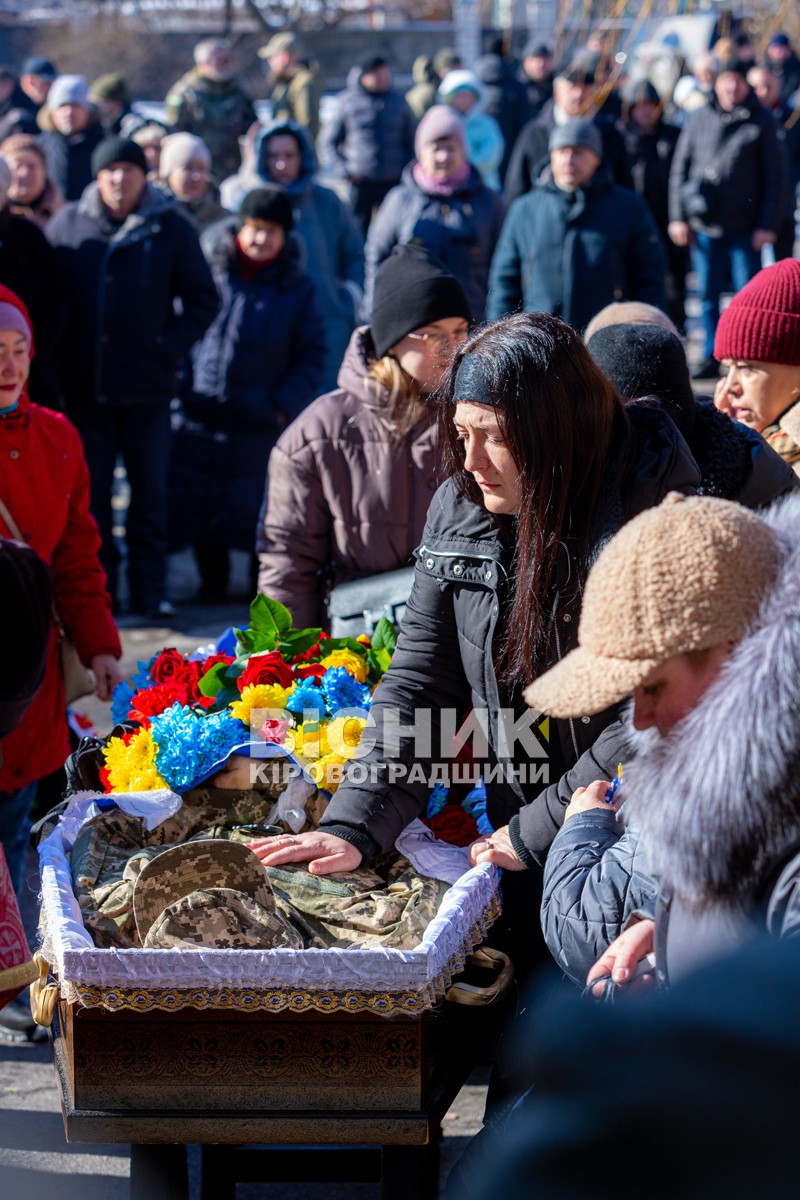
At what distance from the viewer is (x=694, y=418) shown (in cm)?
309

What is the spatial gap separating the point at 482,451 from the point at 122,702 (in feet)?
3.34

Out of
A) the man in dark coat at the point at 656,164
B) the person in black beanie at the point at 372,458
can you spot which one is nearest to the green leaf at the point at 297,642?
the person in black beanie at the point at 372,458

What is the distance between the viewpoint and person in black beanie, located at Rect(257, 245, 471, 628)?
12.6 ft

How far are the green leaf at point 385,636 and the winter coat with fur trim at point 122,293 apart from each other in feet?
11.2

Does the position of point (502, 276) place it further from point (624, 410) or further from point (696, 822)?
point (696, 822)

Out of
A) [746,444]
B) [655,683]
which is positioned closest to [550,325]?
[746,444]

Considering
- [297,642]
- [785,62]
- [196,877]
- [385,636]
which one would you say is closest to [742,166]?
[785,62]

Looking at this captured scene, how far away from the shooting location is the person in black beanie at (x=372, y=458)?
3.83m

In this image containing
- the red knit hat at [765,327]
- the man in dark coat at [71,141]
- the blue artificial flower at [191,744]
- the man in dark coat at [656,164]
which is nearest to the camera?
the blue artificial flower at [191,744]

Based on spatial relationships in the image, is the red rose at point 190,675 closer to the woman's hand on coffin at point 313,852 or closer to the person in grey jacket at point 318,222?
the woman's hand on coffin at point 313,852

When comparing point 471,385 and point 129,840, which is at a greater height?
point 471,385

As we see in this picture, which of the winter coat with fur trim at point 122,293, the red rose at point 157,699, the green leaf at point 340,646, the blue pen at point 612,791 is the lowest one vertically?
the red rose at point 157,699

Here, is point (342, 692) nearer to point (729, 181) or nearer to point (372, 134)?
point (729, 181)

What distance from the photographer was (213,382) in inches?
268
